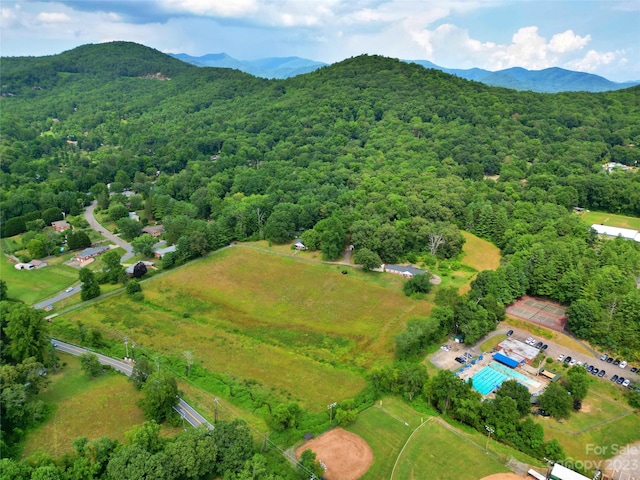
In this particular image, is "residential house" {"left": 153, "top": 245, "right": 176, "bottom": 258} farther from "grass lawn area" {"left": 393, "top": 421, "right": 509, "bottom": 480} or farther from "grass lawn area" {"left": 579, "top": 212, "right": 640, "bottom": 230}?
"grass lawn area" {"left": 579, "top": 212, "right": 640, "bottom": 230}

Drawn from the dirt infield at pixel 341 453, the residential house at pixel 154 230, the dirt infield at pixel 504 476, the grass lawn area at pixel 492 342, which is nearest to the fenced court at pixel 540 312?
the grass lawn area at pixel 492 342

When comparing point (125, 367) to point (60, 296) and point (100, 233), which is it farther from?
point (100, 233)

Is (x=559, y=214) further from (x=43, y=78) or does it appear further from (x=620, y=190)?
(x=43, y=78)

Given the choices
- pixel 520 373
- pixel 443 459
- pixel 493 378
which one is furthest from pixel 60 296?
pixel 520 373

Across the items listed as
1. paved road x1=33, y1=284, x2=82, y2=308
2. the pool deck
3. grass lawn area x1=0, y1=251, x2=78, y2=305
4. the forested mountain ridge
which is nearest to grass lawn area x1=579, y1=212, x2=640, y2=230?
the forested mountain ridge

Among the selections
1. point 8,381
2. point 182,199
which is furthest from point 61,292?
point 182,199
